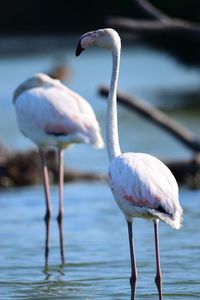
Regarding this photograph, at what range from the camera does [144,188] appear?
7.90 meters

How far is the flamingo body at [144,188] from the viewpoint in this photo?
7805mm

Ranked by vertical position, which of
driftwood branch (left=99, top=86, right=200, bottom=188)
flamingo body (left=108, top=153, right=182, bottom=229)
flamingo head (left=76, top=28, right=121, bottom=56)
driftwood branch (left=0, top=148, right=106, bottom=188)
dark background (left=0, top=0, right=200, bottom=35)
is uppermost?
flamingo head (left=76, top=28, right=121, bottom=56)

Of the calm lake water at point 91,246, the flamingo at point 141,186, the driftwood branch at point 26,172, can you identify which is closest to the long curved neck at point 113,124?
the flamingo at point 141,186

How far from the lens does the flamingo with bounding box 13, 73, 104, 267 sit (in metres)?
10.6

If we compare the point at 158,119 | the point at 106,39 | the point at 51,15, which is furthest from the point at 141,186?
the point at 51,15

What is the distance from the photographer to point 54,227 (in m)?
12.2

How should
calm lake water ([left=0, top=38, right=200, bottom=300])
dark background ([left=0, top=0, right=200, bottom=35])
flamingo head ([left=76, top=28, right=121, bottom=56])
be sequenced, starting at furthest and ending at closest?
dark background ([left=0, top=0, right=200, bottom=35]) < calm lake water ([left=0, top=38, right=200, bottom=300]) < flamingo head ([left=76, top=28, right=121, bottom=56])

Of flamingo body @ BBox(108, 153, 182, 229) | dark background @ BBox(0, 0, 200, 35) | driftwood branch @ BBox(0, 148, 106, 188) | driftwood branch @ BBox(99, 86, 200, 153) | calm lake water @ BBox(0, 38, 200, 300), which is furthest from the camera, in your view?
dark background @ BBox(0, 0, 200, 35)

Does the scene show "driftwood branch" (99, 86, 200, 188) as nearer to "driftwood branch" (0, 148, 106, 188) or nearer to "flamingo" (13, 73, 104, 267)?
"driftwood branch" (0, 148, 106, 188)

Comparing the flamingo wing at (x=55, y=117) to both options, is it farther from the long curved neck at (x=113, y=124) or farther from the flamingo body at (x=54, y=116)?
the long curved neck at (x=113, y=124)

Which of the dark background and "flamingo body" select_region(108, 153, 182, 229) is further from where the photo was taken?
the dark background

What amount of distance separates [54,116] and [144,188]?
3.06 m

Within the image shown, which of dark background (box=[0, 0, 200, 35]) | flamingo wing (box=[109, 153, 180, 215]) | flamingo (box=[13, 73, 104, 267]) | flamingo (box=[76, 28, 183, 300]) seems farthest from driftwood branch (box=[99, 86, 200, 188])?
dark background (box=[0, 0, 200, 35])

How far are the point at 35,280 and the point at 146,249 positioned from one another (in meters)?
1.52
